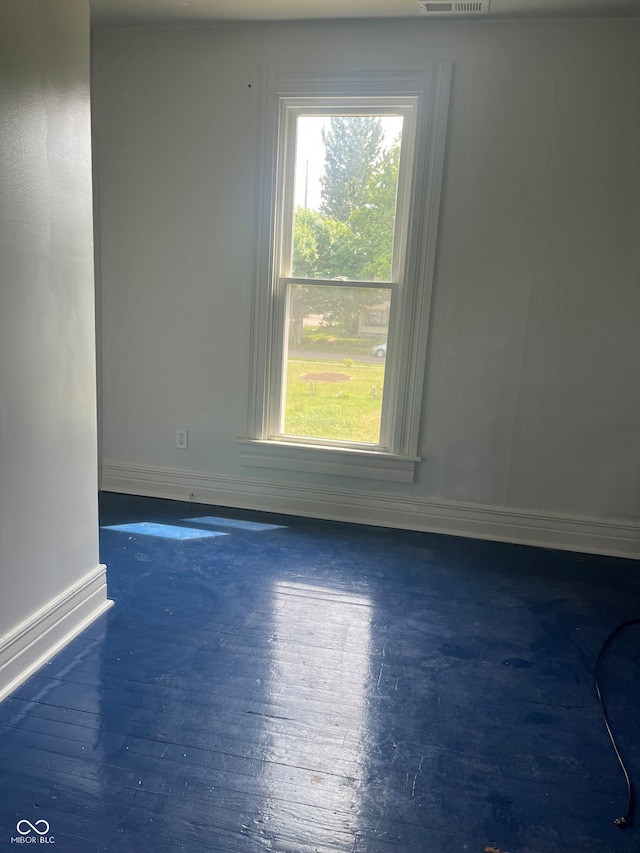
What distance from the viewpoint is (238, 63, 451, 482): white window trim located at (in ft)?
9.95

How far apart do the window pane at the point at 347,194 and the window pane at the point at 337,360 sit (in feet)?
0.43

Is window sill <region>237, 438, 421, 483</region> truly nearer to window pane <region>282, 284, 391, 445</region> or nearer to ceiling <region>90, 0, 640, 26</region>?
window pane <region>282, 284, 391, 445</region>

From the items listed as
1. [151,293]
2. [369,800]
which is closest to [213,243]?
[151,293]

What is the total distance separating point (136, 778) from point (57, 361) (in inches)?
50.3

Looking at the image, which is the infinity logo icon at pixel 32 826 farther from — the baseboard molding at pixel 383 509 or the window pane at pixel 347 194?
the window pane at pixel 347 194

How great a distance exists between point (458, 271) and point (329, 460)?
48.6 inches

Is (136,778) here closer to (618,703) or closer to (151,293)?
(618,703)

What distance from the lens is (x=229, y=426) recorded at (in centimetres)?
357

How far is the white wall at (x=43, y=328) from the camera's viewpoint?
5.76 feet

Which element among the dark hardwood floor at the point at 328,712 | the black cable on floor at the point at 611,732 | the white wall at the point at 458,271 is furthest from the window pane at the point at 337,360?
the black cable on floor at the point at 611,732

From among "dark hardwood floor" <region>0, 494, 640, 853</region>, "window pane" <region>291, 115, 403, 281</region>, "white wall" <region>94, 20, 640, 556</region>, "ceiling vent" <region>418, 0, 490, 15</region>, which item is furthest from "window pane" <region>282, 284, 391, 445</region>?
"ceiling vent" <region>418, 0, 490, 15</region>

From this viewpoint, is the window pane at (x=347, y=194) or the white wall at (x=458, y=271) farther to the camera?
the window pane at (x=347, y=194)

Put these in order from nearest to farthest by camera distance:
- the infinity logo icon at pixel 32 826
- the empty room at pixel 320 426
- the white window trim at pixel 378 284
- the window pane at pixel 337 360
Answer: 1. the infinity logo icon at pixel 32 826
2. the empty room at pixel 320 426
3. the white window trim at pixel 378 284
4. the window pane at pixel 337 360

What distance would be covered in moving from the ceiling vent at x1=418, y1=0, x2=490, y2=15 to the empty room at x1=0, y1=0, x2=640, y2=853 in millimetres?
30
